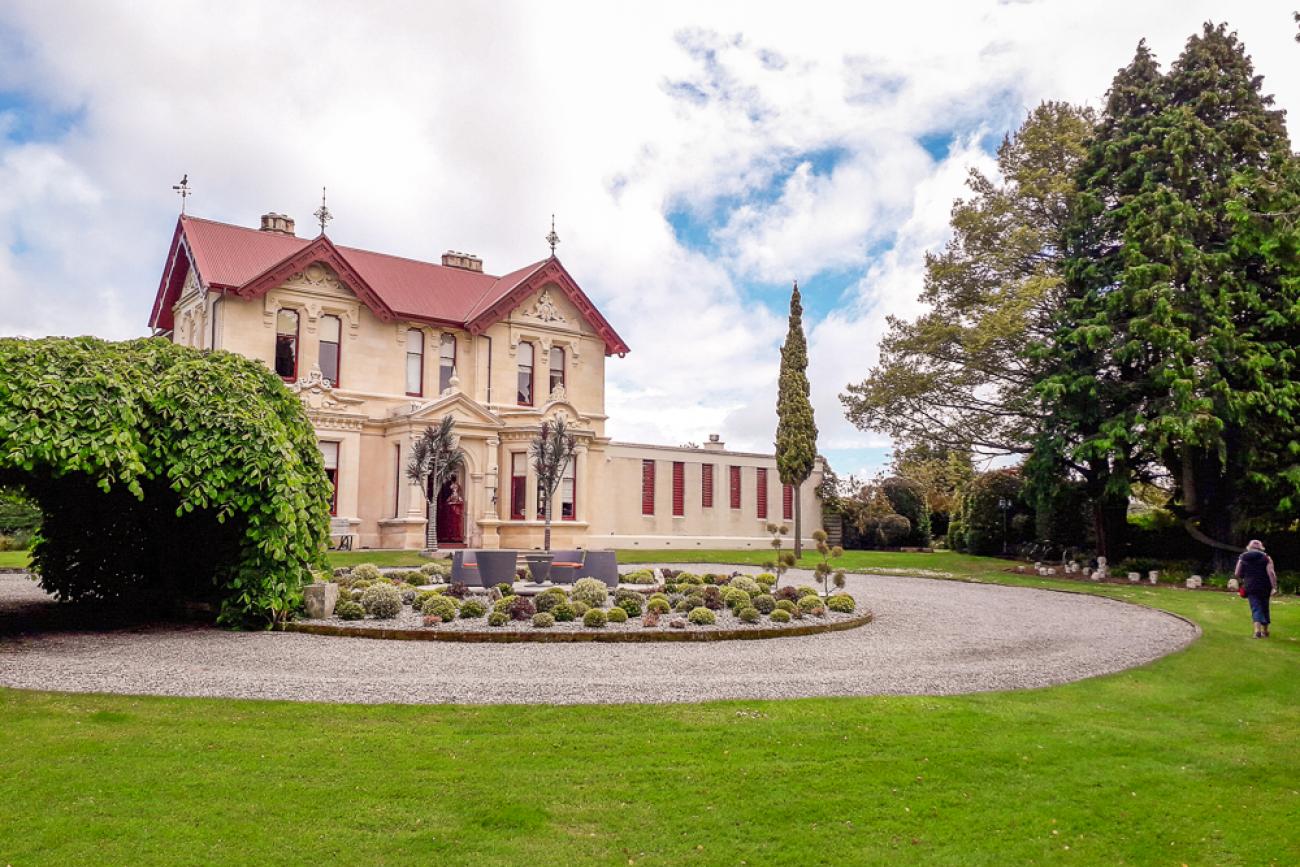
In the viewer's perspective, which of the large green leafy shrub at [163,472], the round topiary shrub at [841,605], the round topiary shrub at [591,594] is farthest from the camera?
the round topiary shrub at [841,605]

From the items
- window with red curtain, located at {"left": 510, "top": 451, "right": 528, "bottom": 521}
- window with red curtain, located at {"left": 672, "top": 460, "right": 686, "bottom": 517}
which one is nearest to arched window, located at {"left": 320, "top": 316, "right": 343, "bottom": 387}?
window with red curtain, located at {"left": 510, "top": 451, "right": 528, "bottom": 521}

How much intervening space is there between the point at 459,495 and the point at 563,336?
775cm

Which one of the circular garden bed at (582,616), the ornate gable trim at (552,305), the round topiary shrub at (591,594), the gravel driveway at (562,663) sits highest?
the ornate gable trim at (552,305)

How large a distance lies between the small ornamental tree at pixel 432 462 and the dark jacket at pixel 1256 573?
68.1 ft

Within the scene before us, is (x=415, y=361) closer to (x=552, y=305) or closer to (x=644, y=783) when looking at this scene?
(x=552, y=305)

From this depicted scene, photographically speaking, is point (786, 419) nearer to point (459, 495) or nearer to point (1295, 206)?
point (459, 495)

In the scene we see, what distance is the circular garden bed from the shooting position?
514 inches

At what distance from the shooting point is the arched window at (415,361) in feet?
111

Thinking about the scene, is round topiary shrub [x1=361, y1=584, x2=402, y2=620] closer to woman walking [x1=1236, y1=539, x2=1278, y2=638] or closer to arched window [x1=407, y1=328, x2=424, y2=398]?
woman walking [x1=1236, y1=539, x2=1278, y2=638]

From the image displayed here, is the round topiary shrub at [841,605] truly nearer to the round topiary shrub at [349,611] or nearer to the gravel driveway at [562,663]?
the gravel driveway at [562,663]

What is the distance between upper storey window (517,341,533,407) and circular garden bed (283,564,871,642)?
19280 mm

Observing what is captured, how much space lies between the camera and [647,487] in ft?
121

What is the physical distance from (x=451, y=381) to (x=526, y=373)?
4.45 m

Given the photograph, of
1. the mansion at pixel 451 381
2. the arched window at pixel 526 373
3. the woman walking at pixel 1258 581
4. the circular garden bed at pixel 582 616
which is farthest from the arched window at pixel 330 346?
the woman walking at pixel 1258 581
